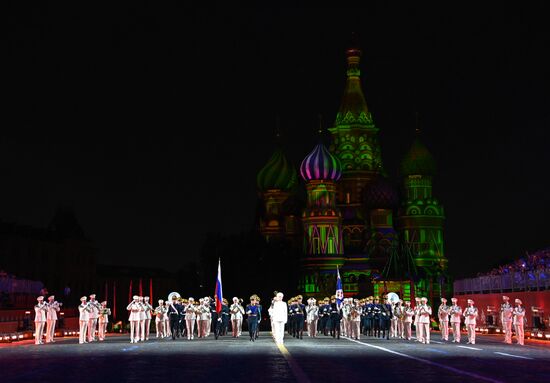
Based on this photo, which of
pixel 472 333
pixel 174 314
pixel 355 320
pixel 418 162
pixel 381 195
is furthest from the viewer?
pixel 418 162

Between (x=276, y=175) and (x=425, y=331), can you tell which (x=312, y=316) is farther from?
(x=276, y=175)

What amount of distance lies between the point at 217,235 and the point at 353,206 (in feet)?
99.7

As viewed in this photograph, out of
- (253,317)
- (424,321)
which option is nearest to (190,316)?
(253,317)

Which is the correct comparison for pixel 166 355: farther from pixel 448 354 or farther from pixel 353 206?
pixel 353 206

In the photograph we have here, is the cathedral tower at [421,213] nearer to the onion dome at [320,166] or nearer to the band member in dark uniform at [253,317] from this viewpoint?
the onion dome at [320,166]

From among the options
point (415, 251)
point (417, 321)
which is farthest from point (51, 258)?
point (417, 321)

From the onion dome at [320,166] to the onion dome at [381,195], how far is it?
579 cm

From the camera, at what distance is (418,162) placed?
130m

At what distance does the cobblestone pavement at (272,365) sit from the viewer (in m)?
18.9

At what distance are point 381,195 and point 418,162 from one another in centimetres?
689

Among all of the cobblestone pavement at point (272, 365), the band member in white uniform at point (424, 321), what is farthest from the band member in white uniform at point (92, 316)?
the band member in white uniform at point (424, 321)

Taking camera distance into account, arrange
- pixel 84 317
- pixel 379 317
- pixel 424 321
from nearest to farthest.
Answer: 1. pixel 84 317
2. pixel 424 321
3. pixel 379 317

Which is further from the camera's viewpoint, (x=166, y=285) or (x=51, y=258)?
(x=166, y=285)

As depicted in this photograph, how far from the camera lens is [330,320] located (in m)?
47.2
